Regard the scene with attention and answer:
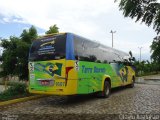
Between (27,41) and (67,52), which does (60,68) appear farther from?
(27,41)

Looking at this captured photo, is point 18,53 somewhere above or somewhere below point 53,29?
below

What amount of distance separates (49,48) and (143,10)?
211 inches

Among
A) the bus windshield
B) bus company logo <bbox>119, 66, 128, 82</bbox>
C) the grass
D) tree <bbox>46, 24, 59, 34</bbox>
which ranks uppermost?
tree <bbox>46, 24, 59, 34</bbox>

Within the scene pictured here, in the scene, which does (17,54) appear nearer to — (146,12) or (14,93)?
(14,93)

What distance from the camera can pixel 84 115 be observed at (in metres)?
10.1

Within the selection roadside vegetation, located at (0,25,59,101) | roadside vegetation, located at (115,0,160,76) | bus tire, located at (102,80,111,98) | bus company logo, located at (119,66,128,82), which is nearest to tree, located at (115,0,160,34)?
roadside vegetation, located at (115,0,160,76)

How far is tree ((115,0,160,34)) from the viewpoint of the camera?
8711 mm

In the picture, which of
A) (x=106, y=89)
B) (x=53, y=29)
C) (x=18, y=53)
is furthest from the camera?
(x=53, y=29)

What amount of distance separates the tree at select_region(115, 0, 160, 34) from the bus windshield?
413cm

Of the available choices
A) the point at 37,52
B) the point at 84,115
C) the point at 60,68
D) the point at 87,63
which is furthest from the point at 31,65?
the point at 84,115

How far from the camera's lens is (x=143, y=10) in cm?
891

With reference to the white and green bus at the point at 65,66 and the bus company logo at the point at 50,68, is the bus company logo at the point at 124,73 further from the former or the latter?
the bus company logo at the point at 50,68

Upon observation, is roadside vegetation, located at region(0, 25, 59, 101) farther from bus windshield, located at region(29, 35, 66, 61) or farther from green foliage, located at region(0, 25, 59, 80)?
bus windshield, located at region(29, 35, 66, 61)

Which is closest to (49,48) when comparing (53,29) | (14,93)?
(14,93)
